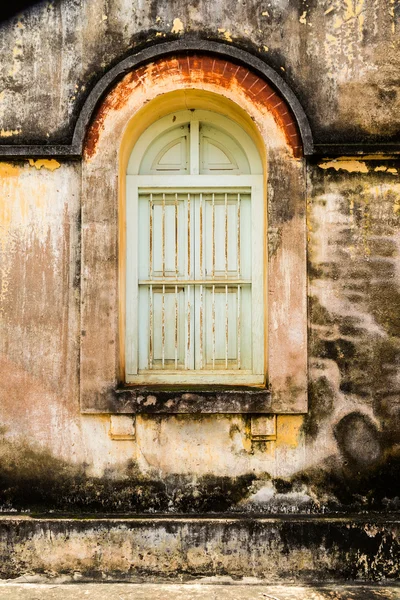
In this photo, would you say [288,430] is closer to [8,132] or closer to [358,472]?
[358,472]

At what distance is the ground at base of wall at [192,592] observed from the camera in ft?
14.3

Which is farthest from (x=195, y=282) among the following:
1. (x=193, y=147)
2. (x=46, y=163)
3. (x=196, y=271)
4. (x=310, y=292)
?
(x=46, y=163)

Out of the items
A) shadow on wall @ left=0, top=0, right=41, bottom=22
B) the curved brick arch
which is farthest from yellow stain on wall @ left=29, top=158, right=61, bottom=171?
shadow on wall @ left=0, top=0, right=41, bottom=22

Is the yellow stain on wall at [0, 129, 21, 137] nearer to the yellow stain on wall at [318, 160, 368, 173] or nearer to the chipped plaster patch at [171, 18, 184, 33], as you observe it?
the chipped plaster patch at [171, 18, 184, 33]

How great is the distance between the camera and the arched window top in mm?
5352

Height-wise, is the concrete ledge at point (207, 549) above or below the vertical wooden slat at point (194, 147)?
below

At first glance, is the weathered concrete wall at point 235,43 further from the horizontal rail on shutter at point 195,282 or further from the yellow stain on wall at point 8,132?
the horizontal rail on shutter at point 195,282

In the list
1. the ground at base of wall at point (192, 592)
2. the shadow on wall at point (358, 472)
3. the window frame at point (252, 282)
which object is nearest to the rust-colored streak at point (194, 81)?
the window frame at point (252, 282)

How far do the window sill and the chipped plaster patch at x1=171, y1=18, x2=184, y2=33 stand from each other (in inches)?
116

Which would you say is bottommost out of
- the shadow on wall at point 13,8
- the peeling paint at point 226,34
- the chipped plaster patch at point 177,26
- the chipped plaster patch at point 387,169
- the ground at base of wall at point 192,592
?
the ground at base of wall at point 192,592

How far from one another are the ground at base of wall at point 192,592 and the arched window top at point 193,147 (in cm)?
335

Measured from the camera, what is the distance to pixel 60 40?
505 cm

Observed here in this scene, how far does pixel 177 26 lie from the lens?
502cm

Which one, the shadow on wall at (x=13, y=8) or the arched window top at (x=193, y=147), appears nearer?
the shadow on wall at (x=13, y=8)
